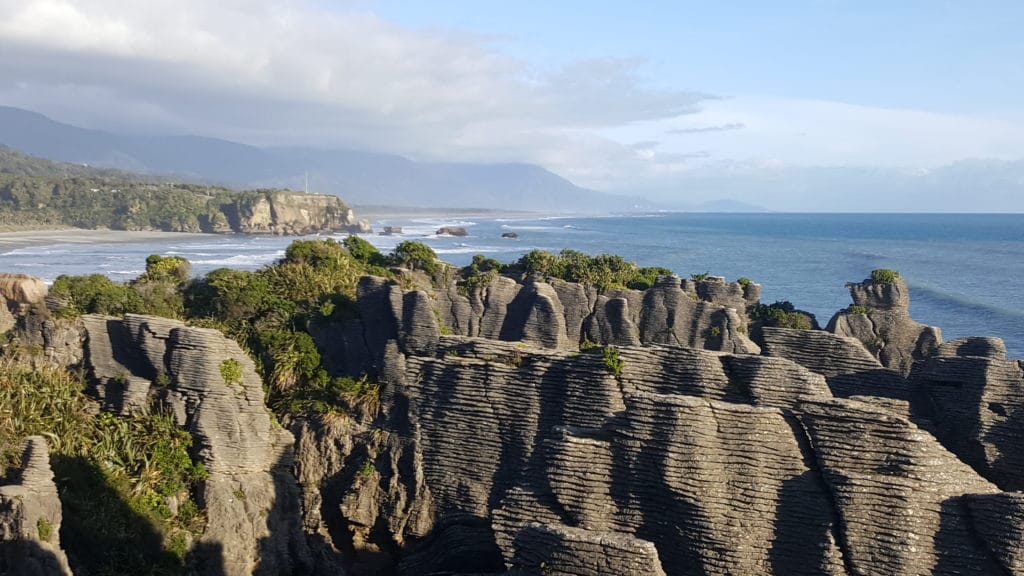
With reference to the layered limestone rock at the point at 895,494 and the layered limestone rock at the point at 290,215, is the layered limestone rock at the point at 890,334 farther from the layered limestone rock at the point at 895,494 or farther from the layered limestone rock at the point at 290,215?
the layered limestone rock at the point at 290,215

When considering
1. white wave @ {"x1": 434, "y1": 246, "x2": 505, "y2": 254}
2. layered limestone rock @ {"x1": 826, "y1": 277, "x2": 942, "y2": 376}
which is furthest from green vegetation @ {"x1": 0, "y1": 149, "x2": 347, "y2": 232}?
layered limestone rock @ {"x1": 826, "y1": 277, "x2": 942, "y2": 376}

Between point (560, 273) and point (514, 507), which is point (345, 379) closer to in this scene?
point (514, 507)

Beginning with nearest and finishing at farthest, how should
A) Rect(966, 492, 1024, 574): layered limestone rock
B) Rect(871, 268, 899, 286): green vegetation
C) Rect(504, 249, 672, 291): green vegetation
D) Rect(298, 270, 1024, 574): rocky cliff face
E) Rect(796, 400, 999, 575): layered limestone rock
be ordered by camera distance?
Rect(966, 492, 1024, 574): layered limestone rock < Rect(796, 400, 999, 575): layered limestone rock < Rect(298, 270, 1024, 574): rocky cliff face < Rect(871, 268, 899, 286): green vegetation < Rect(504, 249, 672, 291): green vegetation

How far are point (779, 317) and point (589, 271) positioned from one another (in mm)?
8017

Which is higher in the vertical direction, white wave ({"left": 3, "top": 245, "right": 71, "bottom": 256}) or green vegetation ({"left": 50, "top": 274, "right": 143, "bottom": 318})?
green vegetation ({"left": 50, "top": 274, "right": 143, "bottom": 318})

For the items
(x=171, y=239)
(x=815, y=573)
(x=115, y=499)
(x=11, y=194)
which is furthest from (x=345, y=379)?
(x=11, y=194)

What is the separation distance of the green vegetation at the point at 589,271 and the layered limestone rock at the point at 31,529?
1970 centimetres

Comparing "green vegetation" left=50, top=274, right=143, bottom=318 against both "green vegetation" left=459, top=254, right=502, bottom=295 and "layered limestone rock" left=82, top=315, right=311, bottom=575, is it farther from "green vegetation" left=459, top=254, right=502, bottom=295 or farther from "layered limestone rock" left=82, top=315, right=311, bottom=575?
"green vegetation" left=459, top=254, right=502, bottom=295

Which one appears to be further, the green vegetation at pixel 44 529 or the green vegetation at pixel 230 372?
the green vegetation at pixel 230 372

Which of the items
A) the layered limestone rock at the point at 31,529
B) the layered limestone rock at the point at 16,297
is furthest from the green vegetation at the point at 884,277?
the layered limestone rock at the point at 16,297

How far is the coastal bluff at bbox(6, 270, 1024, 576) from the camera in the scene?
12281 mm

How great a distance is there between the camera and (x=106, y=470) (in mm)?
17516

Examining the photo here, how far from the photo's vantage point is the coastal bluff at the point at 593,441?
40.3 feet

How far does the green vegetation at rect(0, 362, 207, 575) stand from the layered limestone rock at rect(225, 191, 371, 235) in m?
134
